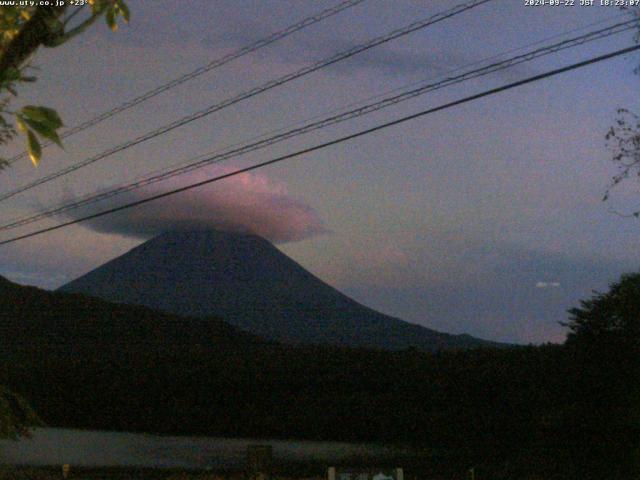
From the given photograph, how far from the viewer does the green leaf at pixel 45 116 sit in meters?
4.22

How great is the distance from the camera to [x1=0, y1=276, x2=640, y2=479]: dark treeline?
1744cm

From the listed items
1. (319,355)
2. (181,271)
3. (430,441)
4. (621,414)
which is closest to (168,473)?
(621,414)

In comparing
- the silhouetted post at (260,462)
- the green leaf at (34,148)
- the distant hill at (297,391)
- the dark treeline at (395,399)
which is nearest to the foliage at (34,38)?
the green leaf at (34,148)

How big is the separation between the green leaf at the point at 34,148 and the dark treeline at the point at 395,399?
12594 millimetres

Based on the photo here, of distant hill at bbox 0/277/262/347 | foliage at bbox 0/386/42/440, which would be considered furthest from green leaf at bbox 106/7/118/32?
distant hill at bbox 0/277/262/347

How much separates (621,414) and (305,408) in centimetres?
1588

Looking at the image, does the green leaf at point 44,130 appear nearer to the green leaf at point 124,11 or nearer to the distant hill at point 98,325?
the green leaf at point 124,11

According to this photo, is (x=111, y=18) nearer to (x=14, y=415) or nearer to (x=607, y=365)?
(x=14, y=415)

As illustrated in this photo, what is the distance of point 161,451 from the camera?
23.8 m

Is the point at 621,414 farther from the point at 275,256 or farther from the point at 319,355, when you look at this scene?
the point at 275,256

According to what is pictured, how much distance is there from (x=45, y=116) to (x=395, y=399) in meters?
26.8

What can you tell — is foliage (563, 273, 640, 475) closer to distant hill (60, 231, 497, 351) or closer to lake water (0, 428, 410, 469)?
lake water (0, 428, 410, 469)

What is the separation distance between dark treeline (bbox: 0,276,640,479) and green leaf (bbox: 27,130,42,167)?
41.3 ft

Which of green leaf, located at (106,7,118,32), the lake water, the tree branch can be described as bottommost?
the lake water
